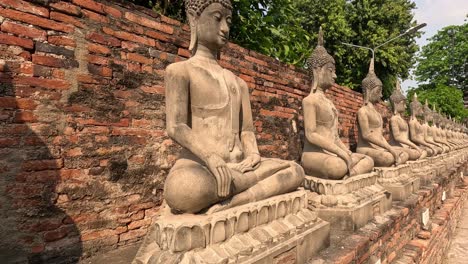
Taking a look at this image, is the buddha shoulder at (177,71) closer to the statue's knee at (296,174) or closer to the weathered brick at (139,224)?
the statue's knee at (296,174)

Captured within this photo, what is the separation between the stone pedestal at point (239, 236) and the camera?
1.82 meters

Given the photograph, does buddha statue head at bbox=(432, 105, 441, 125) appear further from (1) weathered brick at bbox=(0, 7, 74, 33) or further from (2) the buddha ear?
(1) weathered brick at bbox=(0, 7, 74, 33)

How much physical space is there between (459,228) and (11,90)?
9206 millimetres

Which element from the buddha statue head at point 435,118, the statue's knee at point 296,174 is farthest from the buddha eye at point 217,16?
the buddha statue head at point 435,118

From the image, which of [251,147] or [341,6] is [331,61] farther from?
[341,6]

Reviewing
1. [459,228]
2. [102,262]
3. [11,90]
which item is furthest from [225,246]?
[459,228]

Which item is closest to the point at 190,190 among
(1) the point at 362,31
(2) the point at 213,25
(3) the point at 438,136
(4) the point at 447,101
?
(2) the point at 213,25

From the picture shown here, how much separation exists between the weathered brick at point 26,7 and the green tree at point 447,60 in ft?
104

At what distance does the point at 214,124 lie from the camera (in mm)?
2416

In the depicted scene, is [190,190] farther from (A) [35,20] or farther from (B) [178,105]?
(A) [35,20]

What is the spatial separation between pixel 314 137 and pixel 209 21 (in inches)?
75.5

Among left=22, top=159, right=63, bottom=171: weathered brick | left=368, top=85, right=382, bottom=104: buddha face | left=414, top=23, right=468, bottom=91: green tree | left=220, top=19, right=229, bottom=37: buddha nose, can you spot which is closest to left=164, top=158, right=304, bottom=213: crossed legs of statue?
left=220, top=19, right=229, bottom=37: buddha nose

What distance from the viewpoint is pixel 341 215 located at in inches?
125

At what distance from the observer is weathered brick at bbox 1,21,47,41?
2.57m
